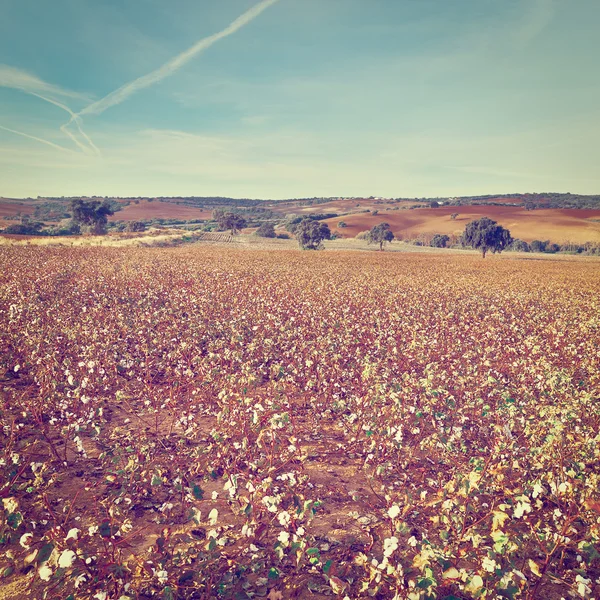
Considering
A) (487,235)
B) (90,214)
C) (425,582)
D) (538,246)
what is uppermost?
(90,214)

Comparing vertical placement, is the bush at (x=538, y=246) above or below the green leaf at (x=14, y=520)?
above

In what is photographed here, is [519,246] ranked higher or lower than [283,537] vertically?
higher

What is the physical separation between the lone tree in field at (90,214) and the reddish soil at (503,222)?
2516 inches

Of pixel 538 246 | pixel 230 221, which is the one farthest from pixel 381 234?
pixel 230 221

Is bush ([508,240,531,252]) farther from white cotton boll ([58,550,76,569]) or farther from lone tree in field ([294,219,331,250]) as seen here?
white cotton boll ([58,550,76,569])

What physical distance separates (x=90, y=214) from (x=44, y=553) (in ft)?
344

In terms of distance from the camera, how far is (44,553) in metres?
3.78

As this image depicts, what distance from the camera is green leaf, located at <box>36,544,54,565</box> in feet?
12.4

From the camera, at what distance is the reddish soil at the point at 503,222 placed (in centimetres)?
9319

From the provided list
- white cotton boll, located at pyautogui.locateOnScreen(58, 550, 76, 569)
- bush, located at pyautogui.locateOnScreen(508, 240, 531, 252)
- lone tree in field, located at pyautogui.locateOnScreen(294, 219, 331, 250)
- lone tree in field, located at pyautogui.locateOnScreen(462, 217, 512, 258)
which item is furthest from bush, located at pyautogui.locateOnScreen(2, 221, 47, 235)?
bush, located at pyautogui.locateOnScreen(508, 240, 531, 252)

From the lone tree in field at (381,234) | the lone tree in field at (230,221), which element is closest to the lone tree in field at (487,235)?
the lone tree in field at (381,234)

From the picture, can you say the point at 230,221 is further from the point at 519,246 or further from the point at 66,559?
the point at 66,559

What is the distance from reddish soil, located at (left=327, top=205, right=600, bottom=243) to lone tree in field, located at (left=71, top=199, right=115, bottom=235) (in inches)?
2516

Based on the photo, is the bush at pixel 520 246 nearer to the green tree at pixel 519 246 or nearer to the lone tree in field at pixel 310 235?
the green tree at pixel 519 246
